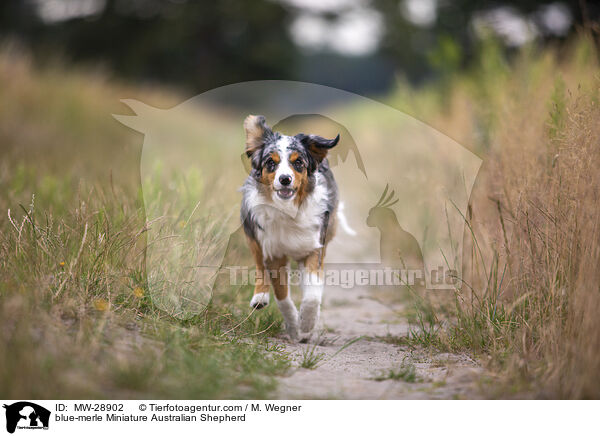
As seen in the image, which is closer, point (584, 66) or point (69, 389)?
point (69, 389)

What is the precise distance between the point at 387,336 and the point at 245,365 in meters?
1.41

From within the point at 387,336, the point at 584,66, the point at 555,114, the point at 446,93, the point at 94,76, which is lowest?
the point at 387,336

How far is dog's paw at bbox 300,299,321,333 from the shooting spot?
142 inches

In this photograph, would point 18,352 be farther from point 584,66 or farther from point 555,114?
point 584,66

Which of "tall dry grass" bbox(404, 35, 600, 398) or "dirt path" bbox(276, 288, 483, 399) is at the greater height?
"tall dry grass" bbox(404, 35, 600, 398)

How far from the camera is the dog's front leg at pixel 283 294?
3705mm

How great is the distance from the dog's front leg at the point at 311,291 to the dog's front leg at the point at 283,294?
0.30 feet

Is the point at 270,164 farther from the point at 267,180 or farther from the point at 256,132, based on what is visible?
the point at 256,132

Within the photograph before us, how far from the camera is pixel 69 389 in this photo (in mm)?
2211

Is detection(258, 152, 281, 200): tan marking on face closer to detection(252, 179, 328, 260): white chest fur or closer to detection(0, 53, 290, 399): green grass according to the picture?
detection(252, 179, 328, 260): white chest fur
